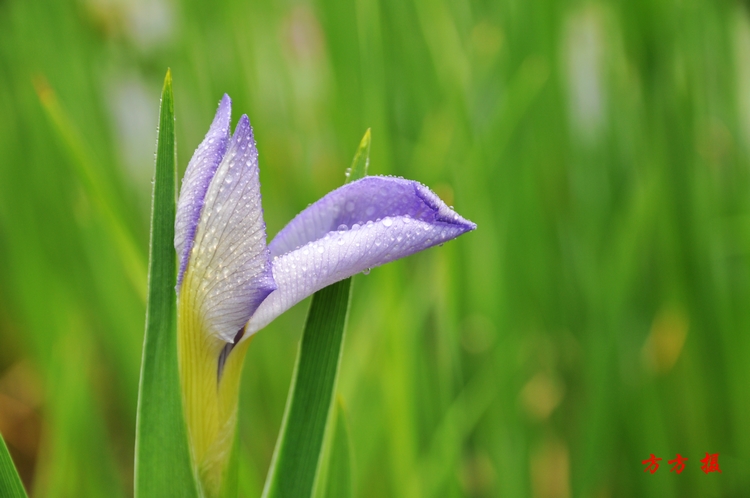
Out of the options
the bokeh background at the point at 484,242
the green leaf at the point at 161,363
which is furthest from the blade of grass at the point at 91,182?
the green leaf at the point at 161,363

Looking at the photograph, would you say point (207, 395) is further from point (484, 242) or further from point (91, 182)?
point (484, 242)

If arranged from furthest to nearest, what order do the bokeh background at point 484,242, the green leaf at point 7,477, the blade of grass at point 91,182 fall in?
the bokeh background at point 484,242 < the blade of grass at point 91,182 < the green leaf at point 7,477

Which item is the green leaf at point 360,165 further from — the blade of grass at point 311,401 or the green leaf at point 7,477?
the green leaf at point 7,477

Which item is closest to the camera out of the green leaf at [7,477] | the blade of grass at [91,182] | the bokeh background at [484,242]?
the green leaf at [7,477]

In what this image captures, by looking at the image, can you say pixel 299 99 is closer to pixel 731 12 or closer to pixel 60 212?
pixel 60 212

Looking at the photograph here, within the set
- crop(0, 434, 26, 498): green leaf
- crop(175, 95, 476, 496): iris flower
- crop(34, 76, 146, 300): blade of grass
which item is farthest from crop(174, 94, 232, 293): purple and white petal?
Answer: crop(34, 76, 146, 300): blade of grass

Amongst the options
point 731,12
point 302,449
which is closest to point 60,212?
point 302,449

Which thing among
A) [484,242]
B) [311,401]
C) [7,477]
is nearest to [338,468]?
[311,401]
